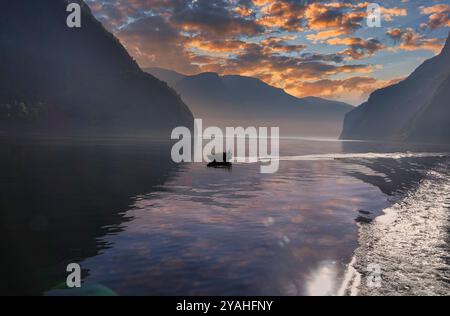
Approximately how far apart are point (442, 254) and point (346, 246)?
18.4ft

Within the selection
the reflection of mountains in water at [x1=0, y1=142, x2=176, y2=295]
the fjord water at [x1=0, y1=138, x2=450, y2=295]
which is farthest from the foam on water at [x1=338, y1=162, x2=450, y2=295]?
the reflection of mountains in water at [x1=0, y1=142, x2=176, y2=295]

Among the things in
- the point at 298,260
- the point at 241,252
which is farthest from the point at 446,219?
the point at 241,252

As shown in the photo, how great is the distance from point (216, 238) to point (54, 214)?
1430 centimetres

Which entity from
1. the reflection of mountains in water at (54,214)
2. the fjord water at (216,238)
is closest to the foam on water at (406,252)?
the fjord water at (216,238)

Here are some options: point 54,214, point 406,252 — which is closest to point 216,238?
point 406,252

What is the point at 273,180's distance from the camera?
176ft

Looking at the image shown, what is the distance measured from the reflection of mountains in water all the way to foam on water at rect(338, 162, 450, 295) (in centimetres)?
1473

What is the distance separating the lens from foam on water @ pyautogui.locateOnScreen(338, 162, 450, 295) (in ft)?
53.6

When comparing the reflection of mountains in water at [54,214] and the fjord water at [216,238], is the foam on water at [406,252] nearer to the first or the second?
the fjord water at [216,238]

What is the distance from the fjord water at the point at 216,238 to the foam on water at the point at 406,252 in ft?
0.31

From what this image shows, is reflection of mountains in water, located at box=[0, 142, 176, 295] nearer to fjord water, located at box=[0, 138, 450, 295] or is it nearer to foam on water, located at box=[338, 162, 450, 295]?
fjord water, located at box=[0, 138, 450, 295]

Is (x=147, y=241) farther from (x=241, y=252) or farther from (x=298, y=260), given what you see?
(x=298, y=260)

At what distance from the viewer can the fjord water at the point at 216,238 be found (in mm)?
16328

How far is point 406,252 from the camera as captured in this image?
21484mm
